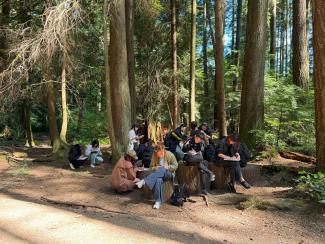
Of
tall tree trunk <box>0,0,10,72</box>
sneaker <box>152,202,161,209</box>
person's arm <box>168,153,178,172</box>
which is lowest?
sneaker <box>152,202,161,209</box>

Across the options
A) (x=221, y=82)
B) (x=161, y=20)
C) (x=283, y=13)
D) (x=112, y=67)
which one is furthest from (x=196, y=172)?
(x=283, y=13)

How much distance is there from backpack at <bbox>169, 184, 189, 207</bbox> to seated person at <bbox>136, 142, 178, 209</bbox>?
0.29 metres

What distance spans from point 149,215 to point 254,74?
644 centimetres

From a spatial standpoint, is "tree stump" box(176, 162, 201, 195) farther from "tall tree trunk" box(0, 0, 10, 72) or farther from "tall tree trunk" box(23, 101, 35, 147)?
"tall tree trunk" box(23, 101, 35, 147)

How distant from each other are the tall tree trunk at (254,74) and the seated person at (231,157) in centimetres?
273

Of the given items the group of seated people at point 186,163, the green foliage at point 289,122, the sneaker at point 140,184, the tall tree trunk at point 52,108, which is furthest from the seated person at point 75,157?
the green foliage at point 289,122

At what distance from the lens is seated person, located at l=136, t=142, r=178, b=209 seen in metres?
8.98

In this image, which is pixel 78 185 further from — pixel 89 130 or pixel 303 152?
pixel 89 130

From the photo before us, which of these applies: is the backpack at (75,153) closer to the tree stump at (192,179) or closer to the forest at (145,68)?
the forest at (145,68)

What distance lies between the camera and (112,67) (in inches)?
537

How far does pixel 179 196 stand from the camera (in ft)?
29.8

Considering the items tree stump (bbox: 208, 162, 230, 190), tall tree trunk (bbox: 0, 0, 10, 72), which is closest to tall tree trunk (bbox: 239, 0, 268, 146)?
tree stump (bbox: 208, 162, 230, 190)

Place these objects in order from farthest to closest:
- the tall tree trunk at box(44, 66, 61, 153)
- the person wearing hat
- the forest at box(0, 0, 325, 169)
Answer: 1. the tall tree trunk at box(44, 66, 61, 153)
2. the forest at box(0, 0, 325, 169)
3. the person wearing hat

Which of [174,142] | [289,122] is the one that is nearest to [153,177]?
[174,142]
